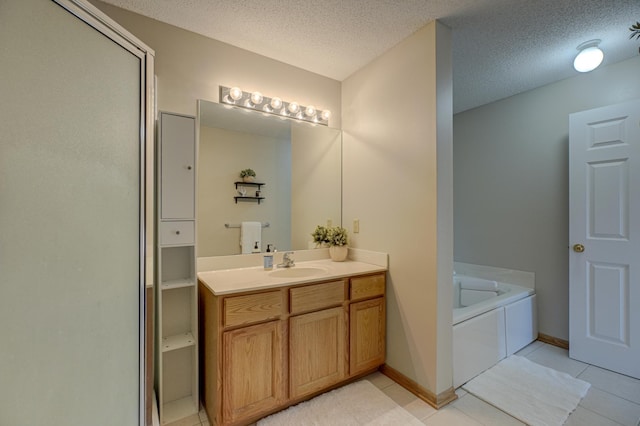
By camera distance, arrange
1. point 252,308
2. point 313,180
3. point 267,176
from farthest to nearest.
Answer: point 313,180, point 267,176, point 252,308

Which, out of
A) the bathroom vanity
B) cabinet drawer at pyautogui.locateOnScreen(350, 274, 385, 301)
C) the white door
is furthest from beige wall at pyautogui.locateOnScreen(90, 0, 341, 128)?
the white door

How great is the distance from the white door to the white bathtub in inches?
12.4

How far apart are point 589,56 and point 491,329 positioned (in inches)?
82.3

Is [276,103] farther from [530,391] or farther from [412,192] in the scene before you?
[530,391]

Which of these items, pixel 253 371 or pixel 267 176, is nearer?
pixel 253 371

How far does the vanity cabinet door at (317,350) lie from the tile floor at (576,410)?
40 cm

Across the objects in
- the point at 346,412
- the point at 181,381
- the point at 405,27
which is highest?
the point at 405,27

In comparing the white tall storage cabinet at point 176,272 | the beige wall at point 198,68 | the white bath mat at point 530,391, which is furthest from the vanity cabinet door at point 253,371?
the beige wall at point 198,68

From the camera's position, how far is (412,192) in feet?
6.12

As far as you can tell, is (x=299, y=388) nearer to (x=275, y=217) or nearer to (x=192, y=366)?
(x=192, y=366)

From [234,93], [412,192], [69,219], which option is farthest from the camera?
[234,93]

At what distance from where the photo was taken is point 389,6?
1604mm

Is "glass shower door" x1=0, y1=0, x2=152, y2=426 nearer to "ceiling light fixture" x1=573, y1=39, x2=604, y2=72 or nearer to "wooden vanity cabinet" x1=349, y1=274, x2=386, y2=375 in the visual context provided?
"wooden vanity cabinet" x1=349, y1=274, x2=386, y2=375

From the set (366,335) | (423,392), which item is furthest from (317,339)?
(423,392)
